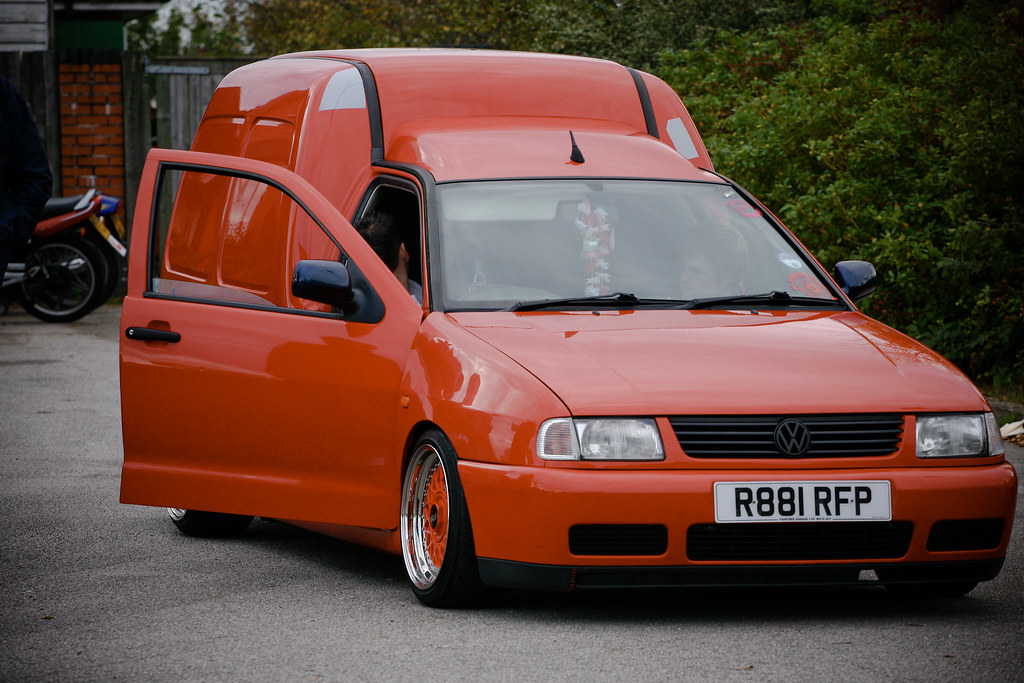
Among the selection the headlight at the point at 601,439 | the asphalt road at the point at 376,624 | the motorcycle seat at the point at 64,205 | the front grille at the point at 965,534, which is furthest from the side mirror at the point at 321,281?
the motorcycle seat at the point at 64,205

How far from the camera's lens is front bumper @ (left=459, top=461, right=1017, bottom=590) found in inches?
202

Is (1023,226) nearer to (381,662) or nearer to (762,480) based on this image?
(762,480)

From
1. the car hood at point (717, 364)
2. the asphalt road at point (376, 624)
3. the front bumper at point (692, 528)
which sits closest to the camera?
the asphalt road at point (376, 624)

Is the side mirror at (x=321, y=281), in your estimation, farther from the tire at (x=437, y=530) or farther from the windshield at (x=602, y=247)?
the tire at (x=437, y=530)

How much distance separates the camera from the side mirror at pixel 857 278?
6.75 meters

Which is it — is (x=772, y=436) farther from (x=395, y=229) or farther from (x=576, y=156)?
(x=395, y=229)

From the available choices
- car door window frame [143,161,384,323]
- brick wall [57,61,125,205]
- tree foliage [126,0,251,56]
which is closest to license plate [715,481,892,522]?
car door window frame [143,161,384,323]

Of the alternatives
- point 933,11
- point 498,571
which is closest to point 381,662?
point 498,571

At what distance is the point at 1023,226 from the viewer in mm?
10805

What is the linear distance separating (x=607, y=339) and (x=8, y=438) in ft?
18.7

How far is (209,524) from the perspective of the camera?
23.6ft

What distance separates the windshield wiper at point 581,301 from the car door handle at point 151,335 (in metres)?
1.55

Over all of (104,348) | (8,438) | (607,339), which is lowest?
(104,348)

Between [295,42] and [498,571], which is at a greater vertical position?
[498,571]
